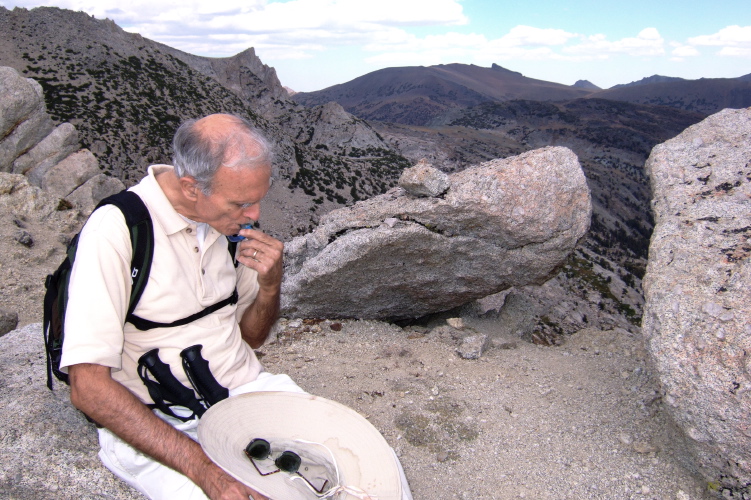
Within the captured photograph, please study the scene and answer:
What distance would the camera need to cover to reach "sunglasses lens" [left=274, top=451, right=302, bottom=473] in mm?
2885

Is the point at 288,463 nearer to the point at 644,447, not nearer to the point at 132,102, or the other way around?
the point at 644,447

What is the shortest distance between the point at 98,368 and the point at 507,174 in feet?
22.0

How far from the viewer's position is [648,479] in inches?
183

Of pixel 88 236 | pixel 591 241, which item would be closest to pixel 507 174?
pixel 88 236

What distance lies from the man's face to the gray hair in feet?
0.15

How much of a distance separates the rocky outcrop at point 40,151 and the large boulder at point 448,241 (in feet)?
55.6

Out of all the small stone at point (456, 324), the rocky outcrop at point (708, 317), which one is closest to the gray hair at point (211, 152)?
the rocky outcrop at point (708, 317)

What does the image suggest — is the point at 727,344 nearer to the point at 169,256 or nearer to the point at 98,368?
the point at 169,256

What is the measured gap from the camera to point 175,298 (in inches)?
132

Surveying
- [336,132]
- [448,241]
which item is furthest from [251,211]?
[336,132]

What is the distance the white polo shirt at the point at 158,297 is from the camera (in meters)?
2.84

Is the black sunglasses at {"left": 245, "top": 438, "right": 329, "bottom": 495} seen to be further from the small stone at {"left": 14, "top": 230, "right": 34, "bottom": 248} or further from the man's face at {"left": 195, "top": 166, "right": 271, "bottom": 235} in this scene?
the small stone at {"left": 14, "top": 230, "right": 34, "bottom": 248}

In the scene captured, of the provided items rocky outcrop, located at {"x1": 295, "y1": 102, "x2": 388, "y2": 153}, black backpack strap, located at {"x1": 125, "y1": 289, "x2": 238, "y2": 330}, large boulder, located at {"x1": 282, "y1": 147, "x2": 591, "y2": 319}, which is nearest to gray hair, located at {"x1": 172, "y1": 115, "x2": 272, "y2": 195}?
black backpack strap, located at {"x1": 125, "y1": 289, "x2": 238, "y2": 330}

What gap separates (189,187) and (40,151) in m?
24.7
